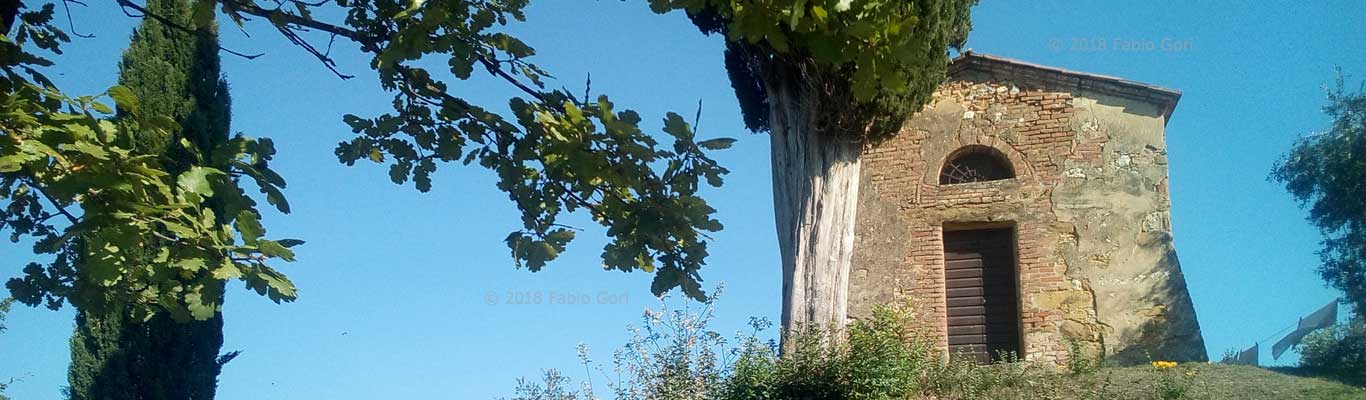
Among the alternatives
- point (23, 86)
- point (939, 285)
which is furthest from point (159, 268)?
point (939, 285)

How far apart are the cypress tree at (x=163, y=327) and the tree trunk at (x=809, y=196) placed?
5.15 meters

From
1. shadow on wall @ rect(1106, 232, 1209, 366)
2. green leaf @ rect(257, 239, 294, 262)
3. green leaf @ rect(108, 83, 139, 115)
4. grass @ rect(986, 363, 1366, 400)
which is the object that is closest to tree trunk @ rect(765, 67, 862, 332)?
grass @ rect(986, 363, 1366, 400)

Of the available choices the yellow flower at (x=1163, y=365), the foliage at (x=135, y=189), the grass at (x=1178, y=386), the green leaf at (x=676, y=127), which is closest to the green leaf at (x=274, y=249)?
the foliage at (x=135, y=189)

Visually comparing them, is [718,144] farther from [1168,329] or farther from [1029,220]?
[1168,329]

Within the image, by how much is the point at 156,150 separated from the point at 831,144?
7649 mm

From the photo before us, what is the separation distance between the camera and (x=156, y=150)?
4.57 m

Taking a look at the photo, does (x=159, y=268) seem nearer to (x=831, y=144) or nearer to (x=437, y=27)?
(x=437, y=27)

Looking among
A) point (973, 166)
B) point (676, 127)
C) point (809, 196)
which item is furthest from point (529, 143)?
point (973, 166)

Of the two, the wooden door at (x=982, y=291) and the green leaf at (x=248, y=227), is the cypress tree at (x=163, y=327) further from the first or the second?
the wooden door at (x=982, y=291)

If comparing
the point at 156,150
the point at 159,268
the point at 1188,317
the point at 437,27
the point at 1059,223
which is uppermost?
the point at 1059,223

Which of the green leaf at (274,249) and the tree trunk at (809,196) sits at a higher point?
the tree trunk at (809,196)

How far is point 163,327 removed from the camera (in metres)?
10.2

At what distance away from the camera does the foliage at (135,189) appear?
4.21 metres

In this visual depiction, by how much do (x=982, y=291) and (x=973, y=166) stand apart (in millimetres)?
1401
